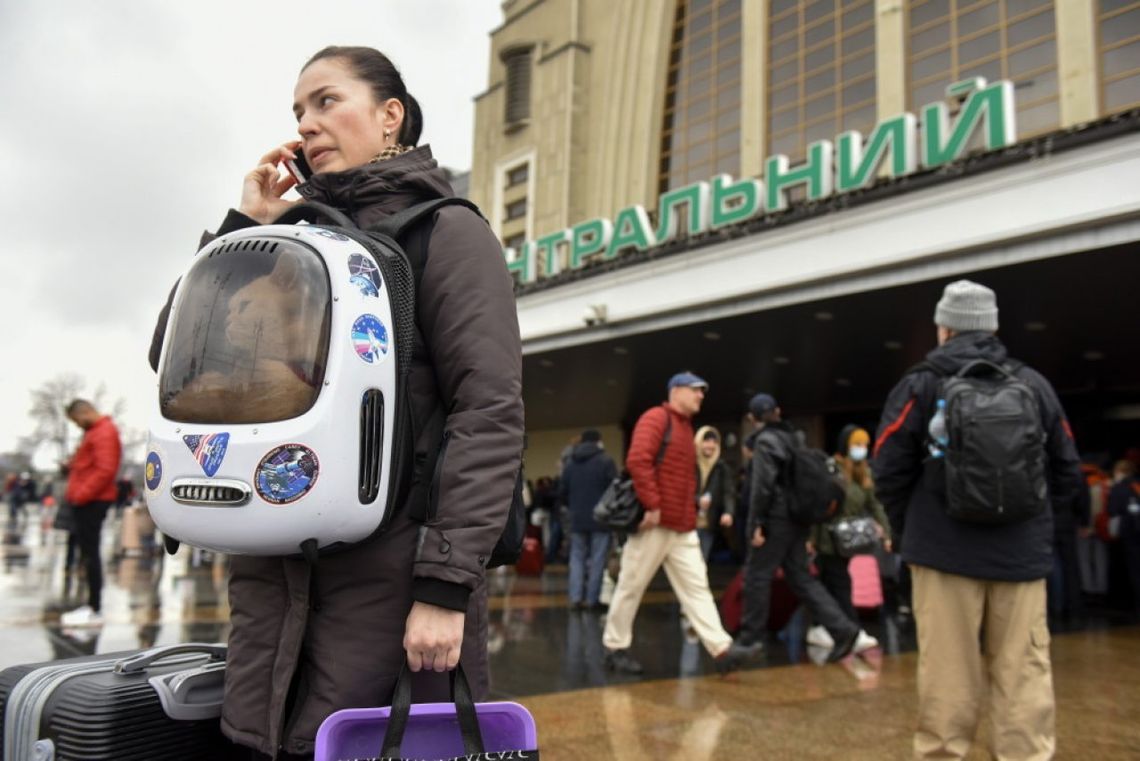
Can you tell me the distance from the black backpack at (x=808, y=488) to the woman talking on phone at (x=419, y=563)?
5.23 meters

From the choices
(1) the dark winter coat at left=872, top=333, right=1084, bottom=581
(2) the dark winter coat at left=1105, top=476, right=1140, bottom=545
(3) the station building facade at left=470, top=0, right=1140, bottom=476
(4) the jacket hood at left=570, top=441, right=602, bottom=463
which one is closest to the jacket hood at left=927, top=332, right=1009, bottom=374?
(1) the dark winter coat at left=872, top=333, right=1084, bottom=581

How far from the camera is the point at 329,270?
1.62 m

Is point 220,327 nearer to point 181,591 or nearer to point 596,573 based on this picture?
point 596,573

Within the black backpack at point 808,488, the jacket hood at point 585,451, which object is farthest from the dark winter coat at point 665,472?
the jacket hood at point 585,451

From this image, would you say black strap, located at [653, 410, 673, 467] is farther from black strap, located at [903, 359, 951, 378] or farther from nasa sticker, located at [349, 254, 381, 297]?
nasa sticker, located at [349, 254, 381, 297]

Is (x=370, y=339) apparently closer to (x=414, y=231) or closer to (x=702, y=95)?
(x=414, y=231)

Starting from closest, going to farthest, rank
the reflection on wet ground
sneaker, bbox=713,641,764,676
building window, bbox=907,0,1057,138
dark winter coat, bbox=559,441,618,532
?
the reflection on wet ground
sneaker, bbox=713,641,764,676
dark winter coat, bbox=559,441,618,532
building window, bbox=907,0,1057,138

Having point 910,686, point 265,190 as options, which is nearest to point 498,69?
point 910,686

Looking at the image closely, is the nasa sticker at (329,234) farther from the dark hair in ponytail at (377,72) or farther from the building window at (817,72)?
the building window at (817,72)

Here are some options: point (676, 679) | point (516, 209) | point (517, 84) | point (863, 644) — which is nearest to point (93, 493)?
point (676, 679)

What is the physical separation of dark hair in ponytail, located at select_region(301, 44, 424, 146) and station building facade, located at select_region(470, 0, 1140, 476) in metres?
9.40

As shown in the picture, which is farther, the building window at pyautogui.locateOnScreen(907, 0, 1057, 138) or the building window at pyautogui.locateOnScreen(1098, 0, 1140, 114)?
the building window at pyautogui.locateOnScreen(907, 0, 1057, 138)

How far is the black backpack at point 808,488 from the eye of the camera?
21.8ft

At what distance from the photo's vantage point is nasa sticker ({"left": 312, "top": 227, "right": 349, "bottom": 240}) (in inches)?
65.6
